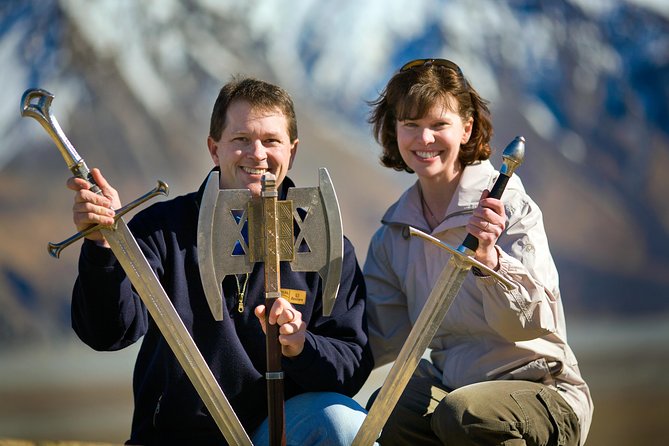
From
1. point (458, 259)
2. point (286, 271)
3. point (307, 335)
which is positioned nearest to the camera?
point (458, 259)

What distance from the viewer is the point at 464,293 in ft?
8.12

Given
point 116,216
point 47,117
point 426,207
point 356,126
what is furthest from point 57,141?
point 356,126

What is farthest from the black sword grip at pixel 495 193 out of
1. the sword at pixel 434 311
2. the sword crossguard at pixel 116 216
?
the sword crossguard at pixel 116 216

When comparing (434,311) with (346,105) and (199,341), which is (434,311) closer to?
(199,341)

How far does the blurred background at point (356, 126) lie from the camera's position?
208 inches

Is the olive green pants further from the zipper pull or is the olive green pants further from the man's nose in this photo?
the man's nose

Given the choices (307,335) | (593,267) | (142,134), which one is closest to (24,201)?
(142,134)

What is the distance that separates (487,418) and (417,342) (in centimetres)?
30

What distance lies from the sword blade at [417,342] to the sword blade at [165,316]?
0.96 ft

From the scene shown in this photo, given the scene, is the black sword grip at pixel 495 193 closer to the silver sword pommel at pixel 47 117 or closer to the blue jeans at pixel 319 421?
the blue jeans at pixel 319 421

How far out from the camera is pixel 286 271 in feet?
7.63

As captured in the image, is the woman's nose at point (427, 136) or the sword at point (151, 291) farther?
the woman's nose at point (427, 136)

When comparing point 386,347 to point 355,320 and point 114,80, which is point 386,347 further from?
point 114,80

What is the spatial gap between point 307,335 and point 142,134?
3.51 m
